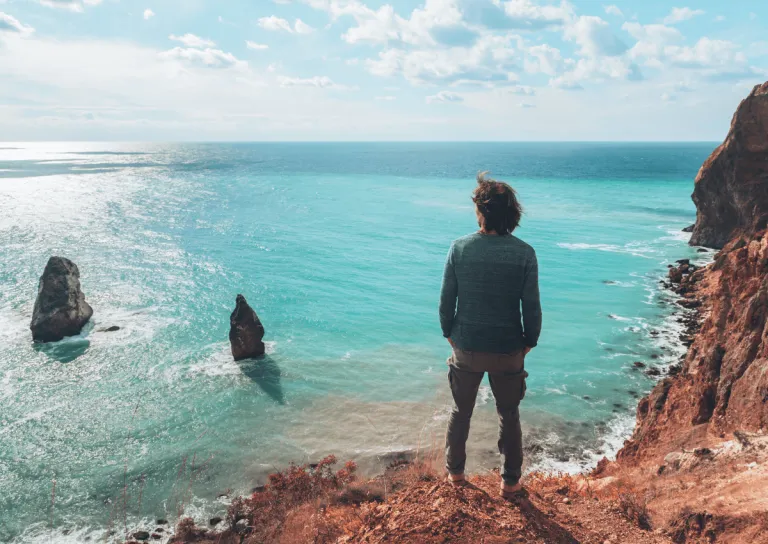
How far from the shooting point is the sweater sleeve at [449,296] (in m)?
4.75

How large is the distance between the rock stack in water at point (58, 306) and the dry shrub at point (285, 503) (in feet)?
61.2

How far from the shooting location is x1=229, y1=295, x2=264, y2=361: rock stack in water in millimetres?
A: 23875

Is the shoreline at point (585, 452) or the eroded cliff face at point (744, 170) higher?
the eroded cliff face at point (744, 170)

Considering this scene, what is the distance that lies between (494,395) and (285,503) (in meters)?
8.90

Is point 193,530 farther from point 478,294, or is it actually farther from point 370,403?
point 478,294

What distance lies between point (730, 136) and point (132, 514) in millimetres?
43644

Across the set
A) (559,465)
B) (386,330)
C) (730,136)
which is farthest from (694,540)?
(730,136)

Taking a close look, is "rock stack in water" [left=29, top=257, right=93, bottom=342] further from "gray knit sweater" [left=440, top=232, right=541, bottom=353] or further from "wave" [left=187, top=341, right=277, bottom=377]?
"gray knit sweater" [left=440, top=232, right=541, bottom=353]

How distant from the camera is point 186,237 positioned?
52.3m

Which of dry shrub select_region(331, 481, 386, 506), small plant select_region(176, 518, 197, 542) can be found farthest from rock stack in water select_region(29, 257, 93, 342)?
dry shrub select_region(331, 481, 386, 506)

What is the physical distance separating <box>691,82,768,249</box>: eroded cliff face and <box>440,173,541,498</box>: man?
36.0 metres

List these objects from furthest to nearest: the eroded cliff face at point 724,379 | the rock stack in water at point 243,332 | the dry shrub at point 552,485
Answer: the rock stack in water at point 243,332 → the eroded cliff face at point 724,379 → the dry shrub at point 552,485

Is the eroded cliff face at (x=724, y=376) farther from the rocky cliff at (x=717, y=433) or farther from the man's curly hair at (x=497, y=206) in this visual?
the man's curly hair at (x=497, y=206)

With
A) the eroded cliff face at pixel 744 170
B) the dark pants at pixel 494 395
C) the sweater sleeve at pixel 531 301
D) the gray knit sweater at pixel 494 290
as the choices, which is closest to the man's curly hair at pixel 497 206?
the gray knit sweater at pixel 494 290
